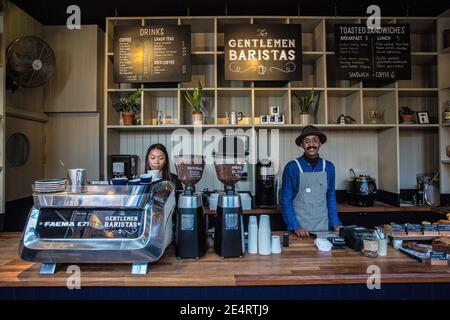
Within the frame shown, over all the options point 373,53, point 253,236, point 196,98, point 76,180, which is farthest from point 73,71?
point 373,53

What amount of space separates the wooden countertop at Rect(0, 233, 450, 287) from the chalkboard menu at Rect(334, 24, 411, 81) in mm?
2118

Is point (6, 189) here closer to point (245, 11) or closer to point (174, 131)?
point (174, 131)

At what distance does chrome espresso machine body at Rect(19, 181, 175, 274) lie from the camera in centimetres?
119

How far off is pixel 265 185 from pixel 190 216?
5.64 feet

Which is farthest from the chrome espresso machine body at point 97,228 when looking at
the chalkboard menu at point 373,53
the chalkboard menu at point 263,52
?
the chalkboard menu at point 373,53

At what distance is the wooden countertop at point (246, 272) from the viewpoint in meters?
1.16

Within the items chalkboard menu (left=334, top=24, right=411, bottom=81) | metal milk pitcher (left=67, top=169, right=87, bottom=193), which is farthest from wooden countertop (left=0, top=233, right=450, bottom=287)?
chalkboard menu (left=334, top=24, right=411, bottom=81)

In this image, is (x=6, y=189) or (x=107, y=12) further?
(x=107, y=12)

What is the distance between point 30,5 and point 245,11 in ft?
6.83

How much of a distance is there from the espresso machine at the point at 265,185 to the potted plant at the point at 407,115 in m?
1.51

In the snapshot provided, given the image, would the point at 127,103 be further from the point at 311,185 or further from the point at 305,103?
the point at 311,185

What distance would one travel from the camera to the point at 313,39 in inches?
130

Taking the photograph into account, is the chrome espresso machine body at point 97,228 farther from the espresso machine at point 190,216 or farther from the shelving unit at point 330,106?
the shelving unit at point 330,106

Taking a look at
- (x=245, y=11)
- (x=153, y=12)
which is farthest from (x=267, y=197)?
(x=153, y=12)
